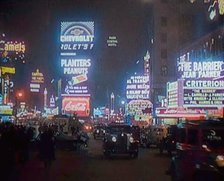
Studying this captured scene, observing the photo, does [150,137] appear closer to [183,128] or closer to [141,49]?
[183,128]

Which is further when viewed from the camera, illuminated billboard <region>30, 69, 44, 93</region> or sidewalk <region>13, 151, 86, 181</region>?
illuminated billboard <region>30, 69, 44, 93</region>

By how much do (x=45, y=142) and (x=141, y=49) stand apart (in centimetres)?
14127

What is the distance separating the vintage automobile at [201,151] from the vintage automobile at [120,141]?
63.0ft

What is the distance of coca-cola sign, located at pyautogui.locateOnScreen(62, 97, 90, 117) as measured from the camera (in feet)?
336

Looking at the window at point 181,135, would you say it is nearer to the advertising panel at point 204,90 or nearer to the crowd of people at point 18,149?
the crowd of people at point 18,149

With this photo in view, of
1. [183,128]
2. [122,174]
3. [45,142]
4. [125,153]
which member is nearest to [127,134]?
[125,153]

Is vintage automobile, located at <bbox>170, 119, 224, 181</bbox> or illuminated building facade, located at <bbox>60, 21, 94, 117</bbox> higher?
illuminated building facade, located at <bbox>60, 21, 94, 117</bbox>

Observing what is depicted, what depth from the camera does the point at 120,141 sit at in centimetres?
3606

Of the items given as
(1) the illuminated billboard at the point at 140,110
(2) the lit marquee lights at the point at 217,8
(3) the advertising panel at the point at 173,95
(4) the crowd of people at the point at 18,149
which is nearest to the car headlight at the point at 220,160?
(4) the crowd of people at the point at 18,149

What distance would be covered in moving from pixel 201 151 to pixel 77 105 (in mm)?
89828

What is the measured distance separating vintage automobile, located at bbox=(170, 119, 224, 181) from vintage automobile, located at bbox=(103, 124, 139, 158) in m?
19.2

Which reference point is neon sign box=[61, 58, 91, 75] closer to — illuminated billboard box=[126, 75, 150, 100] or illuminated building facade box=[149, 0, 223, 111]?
illuminated billboard box=[126, 75, 150, 100]

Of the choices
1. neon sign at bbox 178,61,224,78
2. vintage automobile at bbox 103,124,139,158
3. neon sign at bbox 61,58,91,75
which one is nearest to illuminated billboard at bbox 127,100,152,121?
neon sign at bbox 61,58,91,75

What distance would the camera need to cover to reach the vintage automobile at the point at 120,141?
36.1 meters
